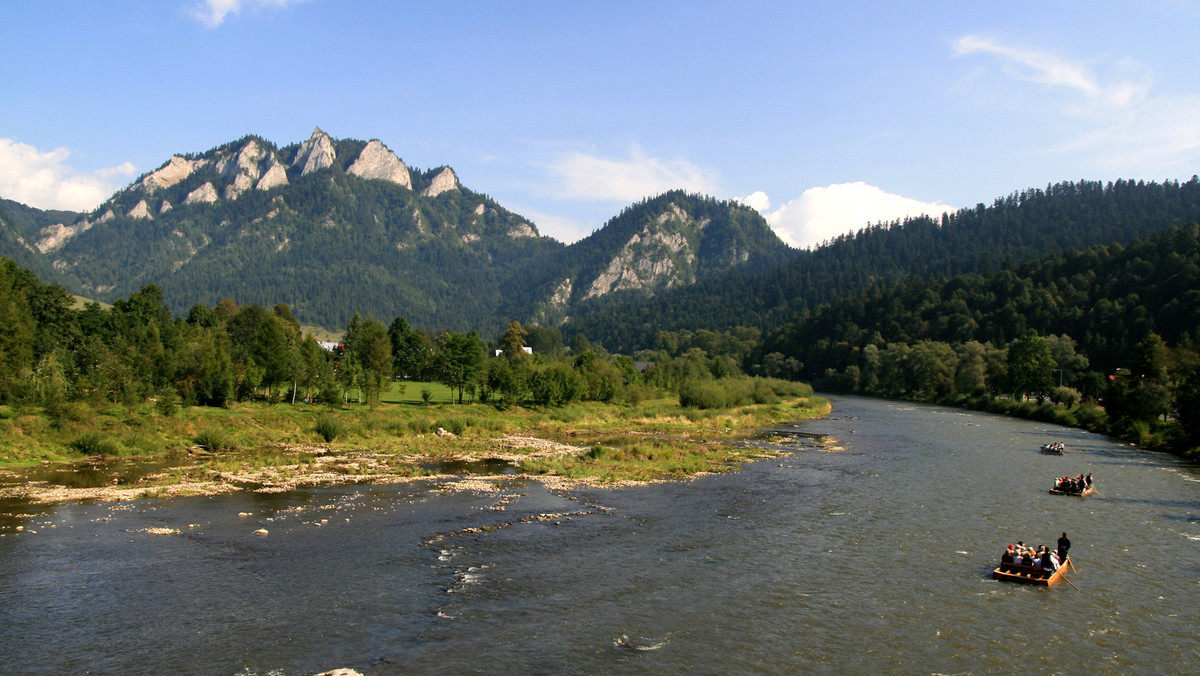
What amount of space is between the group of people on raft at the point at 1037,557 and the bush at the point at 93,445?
2261 inches

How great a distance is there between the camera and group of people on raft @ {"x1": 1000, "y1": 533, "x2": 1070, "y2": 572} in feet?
85.9

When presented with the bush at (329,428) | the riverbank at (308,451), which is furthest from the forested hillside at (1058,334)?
the bush at (329,428)

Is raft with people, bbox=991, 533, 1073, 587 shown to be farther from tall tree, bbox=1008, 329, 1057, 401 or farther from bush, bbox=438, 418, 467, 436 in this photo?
tall tree, bbox=1008, 329, 1057, 401

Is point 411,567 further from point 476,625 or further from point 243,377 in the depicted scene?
point 243,377

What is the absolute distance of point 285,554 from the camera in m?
27.3

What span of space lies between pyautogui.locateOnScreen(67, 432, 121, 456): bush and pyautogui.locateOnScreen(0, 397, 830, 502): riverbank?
7 centimetres

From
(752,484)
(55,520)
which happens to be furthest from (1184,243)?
(55,520)

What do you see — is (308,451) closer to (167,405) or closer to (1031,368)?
(167,405)

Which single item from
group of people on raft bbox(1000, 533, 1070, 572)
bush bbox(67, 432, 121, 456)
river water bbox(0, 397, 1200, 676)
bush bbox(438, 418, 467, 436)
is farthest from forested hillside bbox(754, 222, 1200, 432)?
bush bbox(67, 432, 121, 456)

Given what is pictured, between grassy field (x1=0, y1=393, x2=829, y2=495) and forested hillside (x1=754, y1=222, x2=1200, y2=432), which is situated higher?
forested hillside (x1=754, y1=222, x2=1200, y2=432)

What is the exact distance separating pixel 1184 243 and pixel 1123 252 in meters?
15.5

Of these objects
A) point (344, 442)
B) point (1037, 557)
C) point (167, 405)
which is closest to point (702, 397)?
point (344, 442)

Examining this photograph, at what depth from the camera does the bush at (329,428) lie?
206 feet

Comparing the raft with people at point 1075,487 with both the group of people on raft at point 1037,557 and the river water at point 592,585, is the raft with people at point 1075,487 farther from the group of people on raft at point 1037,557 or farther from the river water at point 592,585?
the group of people on raft at point 1037,557
